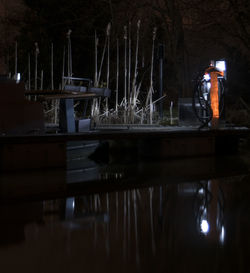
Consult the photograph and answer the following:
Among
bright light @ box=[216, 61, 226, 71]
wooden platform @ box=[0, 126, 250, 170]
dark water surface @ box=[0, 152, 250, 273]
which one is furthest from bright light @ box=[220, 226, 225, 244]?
bright light @ box=[216, 61, 226, 71]

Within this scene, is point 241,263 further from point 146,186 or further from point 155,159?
point 155,159

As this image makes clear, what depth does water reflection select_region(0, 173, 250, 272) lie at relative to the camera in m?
1.84

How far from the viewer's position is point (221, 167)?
4801mm

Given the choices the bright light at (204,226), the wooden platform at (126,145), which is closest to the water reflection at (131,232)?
the bright light at (204,226)

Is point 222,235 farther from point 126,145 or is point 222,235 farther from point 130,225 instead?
point 126,145

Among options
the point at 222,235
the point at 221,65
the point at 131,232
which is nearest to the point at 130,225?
the point at 131,232

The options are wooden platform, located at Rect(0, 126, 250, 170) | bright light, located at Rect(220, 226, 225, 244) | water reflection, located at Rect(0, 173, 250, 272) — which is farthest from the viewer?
wooden platform, located at Rect(0, 126, 250, 170)

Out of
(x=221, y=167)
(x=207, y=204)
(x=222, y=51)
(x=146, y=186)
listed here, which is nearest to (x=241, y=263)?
(x=207, y=204)

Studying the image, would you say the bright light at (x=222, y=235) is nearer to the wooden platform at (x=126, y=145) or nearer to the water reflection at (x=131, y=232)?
the water reflection at (x=131, y=232)

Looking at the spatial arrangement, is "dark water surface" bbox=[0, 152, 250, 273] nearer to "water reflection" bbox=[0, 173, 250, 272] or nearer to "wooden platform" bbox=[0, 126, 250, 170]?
"water reflection" bbox=[0, 173, 250, 272]

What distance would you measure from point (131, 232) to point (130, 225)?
5.6 inches

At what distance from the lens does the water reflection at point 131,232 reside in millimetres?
1836

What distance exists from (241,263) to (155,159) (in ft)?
12.4

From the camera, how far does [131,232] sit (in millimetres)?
2279
